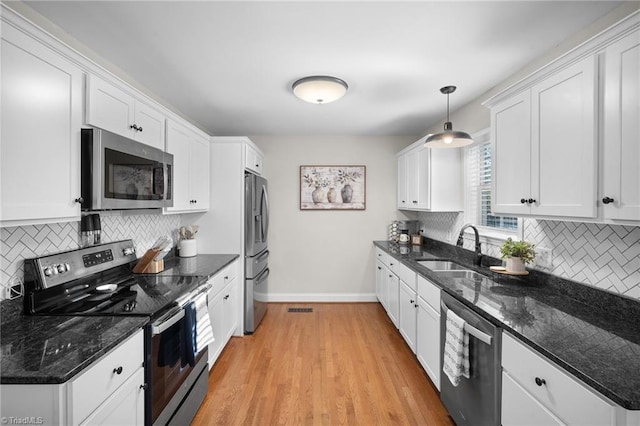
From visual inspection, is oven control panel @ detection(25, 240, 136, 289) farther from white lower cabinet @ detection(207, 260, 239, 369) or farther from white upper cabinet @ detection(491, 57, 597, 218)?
white upper cabinet @ detection(491, 57, 597, 218)

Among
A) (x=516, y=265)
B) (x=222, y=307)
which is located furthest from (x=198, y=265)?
(x=516, y=265)

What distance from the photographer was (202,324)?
82.7 inches

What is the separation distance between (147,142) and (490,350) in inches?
100.0

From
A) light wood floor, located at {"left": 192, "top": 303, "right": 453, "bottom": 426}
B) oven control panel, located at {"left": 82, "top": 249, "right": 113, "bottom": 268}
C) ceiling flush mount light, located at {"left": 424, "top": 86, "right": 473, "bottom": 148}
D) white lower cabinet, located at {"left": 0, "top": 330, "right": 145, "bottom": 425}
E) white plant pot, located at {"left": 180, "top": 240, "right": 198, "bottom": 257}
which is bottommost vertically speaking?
light wood floor, located at {"left": 192, "top": 303, "right": 453, "bottom": 426}

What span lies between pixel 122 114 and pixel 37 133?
25.0 inches

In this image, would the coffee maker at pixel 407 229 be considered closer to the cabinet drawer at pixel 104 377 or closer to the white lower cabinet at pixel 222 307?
the white lower cabinet at pixel 222 307

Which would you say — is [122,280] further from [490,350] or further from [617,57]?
[617,57]

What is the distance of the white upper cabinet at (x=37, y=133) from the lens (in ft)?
3.87

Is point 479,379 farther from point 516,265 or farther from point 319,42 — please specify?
point 319,42

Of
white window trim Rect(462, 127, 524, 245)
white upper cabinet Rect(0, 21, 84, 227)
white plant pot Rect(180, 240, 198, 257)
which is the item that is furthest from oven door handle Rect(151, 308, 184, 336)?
white window trim Rect(462, 127, 524, 245)

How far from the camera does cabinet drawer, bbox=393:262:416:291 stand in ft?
8.81

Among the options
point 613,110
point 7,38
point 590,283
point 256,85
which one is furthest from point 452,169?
point 7,38

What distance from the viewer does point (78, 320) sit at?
143 centimetres

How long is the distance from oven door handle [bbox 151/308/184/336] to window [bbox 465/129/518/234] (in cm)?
266
